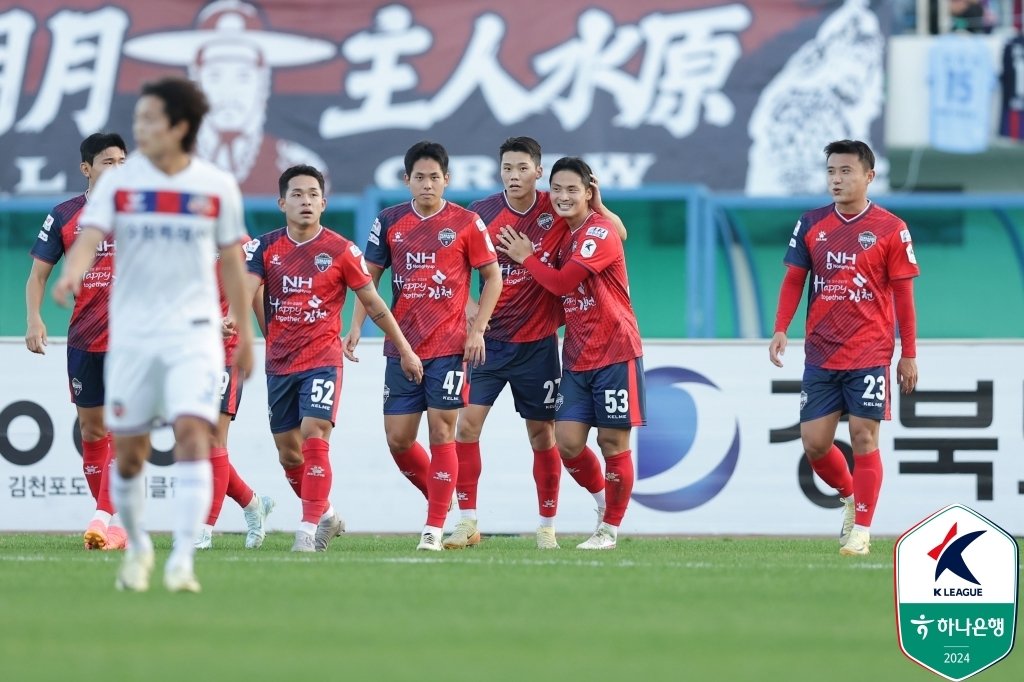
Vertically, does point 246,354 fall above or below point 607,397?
above

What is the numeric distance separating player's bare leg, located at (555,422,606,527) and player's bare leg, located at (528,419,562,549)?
0.12 meters

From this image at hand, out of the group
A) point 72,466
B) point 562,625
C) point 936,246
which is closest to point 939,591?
point 562,625

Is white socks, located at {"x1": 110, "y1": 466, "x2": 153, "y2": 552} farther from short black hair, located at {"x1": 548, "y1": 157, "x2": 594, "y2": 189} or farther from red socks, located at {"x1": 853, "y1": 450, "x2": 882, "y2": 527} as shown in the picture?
red socks, located at {"x1": 853, "y1": 450, "x2": 882, "y2": 527}

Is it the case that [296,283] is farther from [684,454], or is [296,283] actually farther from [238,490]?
[684,454]

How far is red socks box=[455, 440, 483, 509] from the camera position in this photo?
957 cm

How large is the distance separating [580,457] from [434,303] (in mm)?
1243

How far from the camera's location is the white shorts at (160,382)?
6383 millimetres

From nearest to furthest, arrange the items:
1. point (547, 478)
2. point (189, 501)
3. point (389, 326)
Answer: point (189, 501)
point (389, 326)
point (547, 478)

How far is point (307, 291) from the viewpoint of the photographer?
29.7 feet

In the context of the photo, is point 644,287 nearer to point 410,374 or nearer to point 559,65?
point 559,65

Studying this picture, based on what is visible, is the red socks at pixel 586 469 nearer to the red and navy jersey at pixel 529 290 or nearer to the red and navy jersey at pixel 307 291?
the red and navy jersey at pixel 529 290

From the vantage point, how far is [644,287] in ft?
64.6

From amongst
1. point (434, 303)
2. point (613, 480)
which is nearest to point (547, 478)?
point (613, 480)

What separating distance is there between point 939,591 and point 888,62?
12.5 meters
